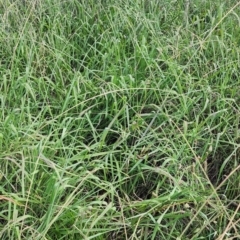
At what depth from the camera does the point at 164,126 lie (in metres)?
1.86

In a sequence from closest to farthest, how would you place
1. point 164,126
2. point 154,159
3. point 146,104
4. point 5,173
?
point 5,173, point 154,159, point 164,126, point 146,104

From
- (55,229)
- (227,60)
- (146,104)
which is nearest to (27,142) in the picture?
(55,229)

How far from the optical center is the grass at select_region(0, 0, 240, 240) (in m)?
1.53

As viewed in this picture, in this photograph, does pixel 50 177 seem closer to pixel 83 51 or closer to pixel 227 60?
pixel 83 51

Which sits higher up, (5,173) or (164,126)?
(164,126)

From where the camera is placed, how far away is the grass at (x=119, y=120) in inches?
60.2

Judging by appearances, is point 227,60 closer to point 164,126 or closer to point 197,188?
point 164,126

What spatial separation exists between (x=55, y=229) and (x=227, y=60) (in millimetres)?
1147

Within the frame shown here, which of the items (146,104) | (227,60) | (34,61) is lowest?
(34,61)

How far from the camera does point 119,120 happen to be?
1.91m

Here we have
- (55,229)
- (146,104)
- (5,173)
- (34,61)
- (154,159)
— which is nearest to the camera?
(55,229)

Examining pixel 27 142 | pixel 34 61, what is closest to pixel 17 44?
pixel 34 61

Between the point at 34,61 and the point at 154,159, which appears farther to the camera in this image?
the point at 34,61

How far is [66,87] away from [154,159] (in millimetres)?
541
